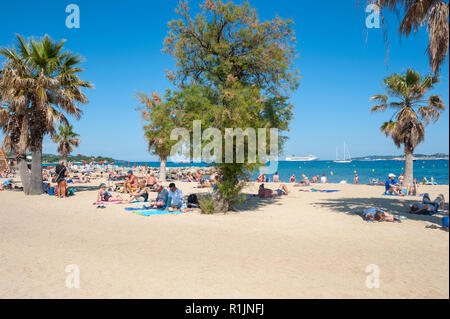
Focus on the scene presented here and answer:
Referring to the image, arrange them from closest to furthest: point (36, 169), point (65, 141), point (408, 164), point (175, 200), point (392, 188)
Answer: point (175, 200), point (36, 169), point (392, 188), point (408, 164), point (65, 141)

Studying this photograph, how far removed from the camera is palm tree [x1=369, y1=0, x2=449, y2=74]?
144 inches

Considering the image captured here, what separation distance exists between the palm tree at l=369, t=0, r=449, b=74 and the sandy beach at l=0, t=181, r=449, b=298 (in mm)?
2503

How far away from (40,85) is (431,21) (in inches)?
686

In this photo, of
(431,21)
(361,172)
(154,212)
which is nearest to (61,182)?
(154,212)

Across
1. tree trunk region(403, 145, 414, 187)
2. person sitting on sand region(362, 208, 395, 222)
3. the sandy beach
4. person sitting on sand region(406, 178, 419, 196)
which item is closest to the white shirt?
the sandy beach

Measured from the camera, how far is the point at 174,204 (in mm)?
11773

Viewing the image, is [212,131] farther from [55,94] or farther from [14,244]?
[55,94]

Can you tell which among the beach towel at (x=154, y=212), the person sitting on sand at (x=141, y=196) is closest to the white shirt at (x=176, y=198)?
the beach towel at (x=154, y=212)

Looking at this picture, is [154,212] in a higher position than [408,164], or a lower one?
lower

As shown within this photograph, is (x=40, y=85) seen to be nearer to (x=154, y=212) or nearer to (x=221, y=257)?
(x=154, y=212)

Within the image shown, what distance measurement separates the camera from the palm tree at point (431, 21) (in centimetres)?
365

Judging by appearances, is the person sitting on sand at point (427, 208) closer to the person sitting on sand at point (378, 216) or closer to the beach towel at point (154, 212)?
the person sitting on sand at point (378, 216)

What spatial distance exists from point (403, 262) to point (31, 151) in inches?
731

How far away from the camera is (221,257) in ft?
18.5
